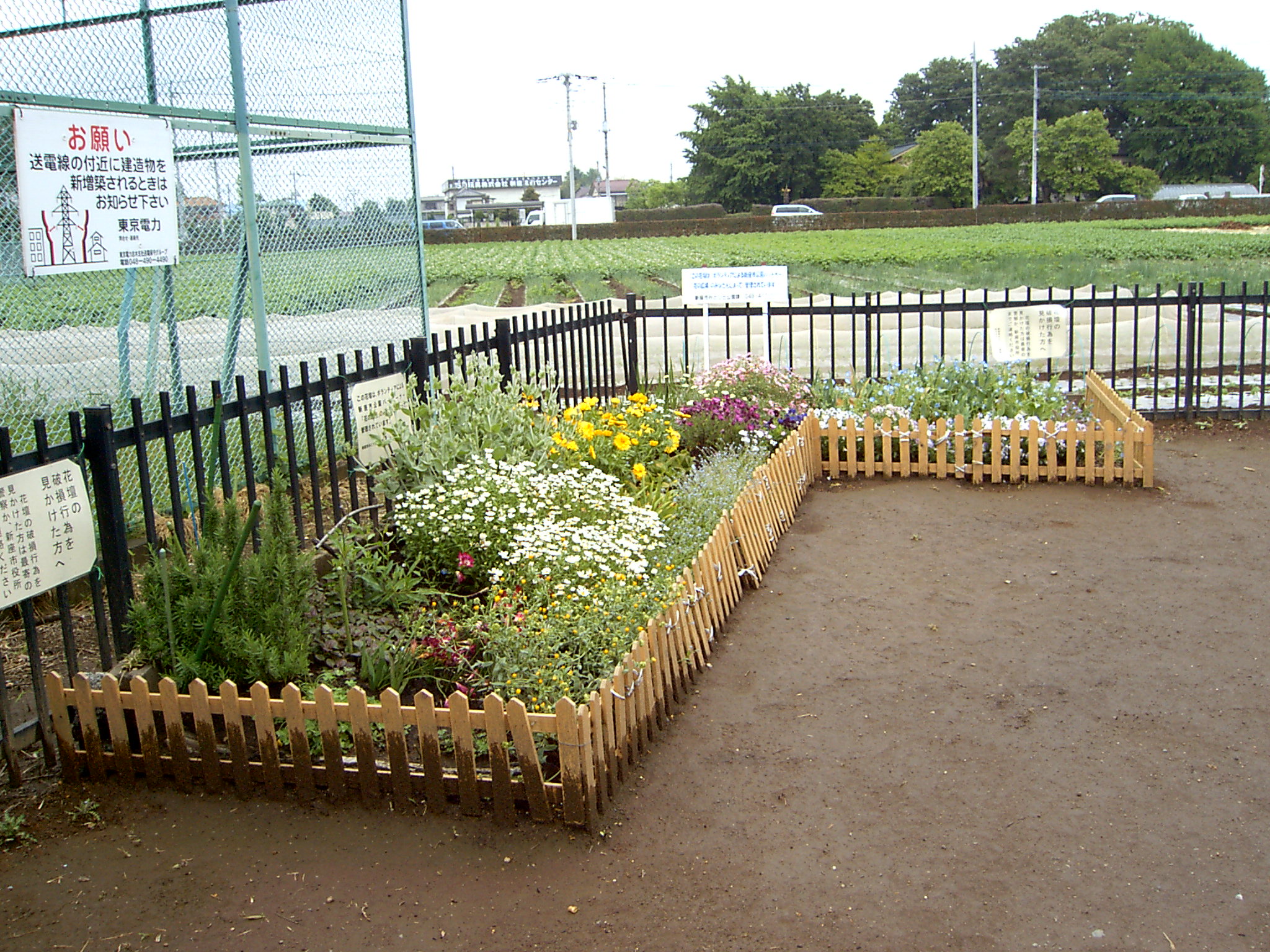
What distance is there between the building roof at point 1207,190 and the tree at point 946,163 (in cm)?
1451

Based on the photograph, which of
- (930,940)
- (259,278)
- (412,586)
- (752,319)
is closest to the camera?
(930,940)

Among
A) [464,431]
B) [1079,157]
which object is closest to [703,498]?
[464,431]

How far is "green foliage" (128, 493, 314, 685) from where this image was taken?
4.34 metres

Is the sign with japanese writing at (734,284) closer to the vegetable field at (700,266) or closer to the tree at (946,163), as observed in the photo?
the vegetable field at (700,266)

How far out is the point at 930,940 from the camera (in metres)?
3.17

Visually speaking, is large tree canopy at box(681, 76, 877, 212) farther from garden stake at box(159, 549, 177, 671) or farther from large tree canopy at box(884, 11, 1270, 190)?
garden stake at box(159, 549, 177, 671)

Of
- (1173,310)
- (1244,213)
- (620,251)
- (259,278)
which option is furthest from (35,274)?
(1244,213)

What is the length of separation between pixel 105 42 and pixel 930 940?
685cm

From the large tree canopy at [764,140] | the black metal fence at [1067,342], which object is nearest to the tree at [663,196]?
the large tree canopy at [764,140]

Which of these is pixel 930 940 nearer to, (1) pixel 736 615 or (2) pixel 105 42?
(1) pixel 736 615

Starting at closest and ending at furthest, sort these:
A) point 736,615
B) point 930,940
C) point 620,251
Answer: point 930,940 → point 736,615 → point 620,251

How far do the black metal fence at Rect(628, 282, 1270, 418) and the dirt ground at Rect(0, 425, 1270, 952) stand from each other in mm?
4555

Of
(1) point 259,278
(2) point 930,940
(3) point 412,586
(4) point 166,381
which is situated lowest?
(2) point 930,940

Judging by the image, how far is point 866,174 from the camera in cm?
8606
